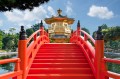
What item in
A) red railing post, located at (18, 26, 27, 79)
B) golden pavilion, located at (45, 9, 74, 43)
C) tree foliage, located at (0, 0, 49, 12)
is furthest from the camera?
golden pavilion, located at (45, 9, 74, 43)

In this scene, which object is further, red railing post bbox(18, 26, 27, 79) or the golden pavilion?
the golden pavilion

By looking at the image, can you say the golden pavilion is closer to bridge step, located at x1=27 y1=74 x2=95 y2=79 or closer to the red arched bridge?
the red arched bridge

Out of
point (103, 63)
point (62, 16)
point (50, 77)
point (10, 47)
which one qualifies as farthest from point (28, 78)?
point (10, 47)

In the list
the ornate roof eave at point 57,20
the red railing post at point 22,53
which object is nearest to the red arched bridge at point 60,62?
the red railing post at point 22,53

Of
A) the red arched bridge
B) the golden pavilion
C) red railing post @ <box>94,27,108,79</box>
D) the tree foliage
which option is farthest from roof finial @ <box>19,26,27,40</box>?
the golden pavilion

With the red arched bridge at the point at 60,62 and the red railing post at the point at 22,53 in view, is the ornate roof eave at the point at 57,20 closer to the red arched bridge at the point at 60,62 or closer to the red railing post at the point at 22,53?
the red arched bridge at the point at 60,62

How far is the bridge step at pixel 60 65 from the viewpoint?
8.59 m

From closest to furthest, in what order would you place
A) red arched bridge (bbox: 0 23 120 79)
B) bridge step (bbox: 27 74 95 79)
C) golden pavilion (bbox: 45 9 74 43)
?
red arched bridge (bbox: 0 23 120 79) → bridge step (bbox: 27 74 95 79) → golden pavilion (bbox: 45 9 74 43)

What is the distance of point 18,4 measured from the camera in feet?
21.3

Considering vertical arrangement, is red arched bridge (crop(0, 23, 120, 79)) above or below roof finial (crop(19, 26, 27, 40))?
below

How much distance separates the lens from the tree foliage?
20.1ft

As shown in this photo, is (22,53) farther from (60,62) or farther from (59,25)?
(59,25)

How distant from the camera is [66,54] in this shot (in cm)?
1096

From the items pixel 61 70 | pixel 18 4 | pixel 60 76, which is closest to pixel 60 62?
pixel 61 70
